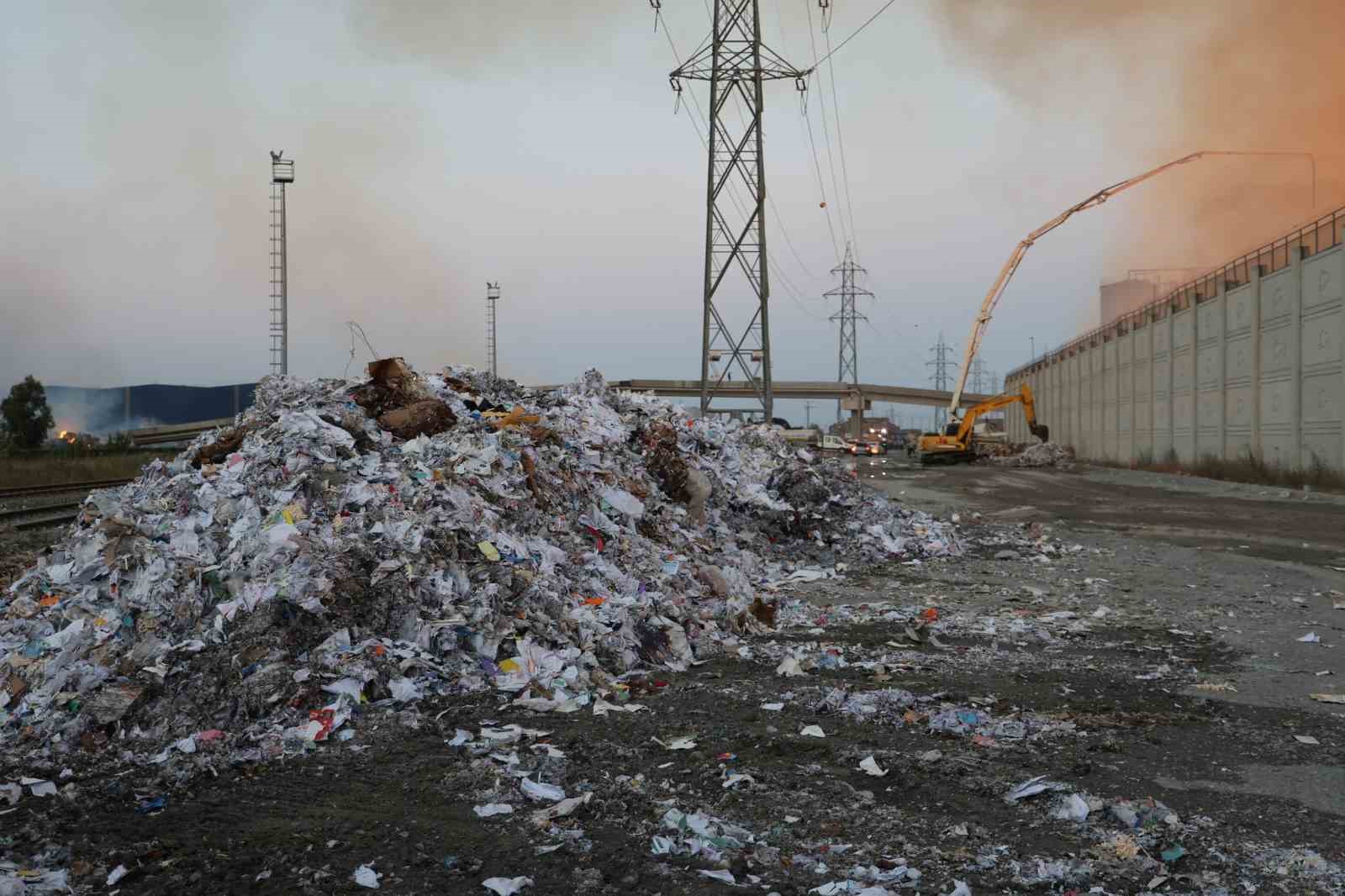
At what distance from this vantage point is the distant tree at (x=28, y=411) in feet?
136

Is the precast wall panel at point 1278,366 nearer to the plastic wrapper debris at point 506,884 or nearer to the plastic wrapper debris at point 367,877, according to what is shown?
the plastic wrapper debris at point 506,884

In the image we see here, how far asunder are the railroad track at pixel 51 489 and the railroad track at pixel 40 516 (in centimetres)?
244

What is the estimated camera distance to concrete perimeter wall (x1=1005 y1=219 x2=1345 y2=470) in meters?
20.8

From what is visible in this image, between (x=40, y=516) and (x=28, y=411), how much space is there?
116ft

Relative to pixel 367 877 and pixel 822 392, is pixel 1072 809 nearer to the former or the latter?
pixel 367 877

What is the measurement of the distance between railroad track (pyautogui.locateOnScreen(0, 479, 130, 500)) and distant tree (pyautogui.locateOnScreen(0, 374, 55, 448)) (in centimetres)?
2488

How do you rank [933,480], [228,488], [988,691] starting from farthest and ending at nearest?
[933,480]
[228,488]
[988,691]

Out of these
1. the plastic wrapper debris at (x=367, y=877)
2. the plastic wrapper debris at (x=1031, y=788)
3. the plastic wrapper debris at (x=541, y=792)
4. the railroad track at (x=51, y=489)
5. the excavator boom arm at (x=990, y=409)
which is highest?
the excavator boom arm at (x=990, y=409)

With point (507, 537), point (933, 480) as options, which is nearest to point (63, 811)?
point (507, 537)

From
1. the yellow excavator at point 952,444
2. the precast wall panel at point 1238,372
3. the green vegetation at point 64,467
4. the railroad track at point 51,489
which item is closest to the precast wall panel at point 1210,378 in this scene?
the precast wall panel at point 1238,372

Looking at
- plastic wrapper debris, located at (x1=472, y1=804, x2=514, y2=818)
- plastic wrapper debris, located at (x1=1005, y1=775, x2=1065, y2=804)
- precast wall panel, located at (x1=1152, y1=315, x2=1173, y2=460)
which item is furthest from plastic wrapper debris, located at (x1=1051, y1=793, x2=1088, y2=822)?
precast wall panel, located at (x1=1152, y1=315, x2=1173, y2=460)

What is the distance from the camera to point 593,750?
4.27 meters

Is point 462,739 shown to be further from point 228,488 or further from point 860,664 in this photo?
point 228,488

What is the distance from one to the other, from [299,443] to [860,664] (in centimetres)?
500
